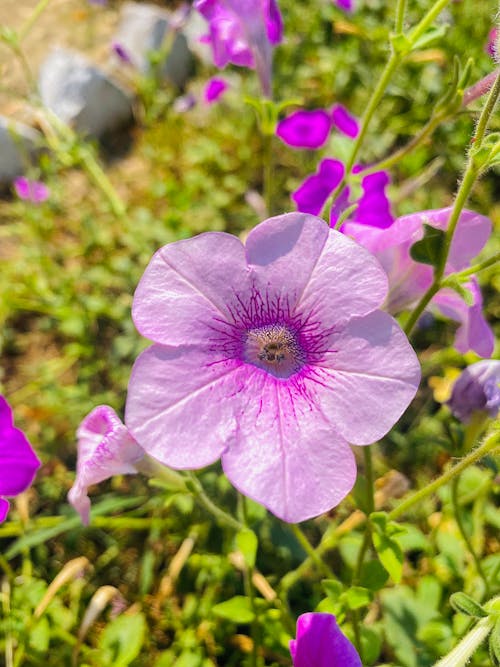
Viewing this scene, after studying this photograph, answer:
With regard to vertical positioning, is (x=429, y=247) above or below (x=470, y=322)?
above

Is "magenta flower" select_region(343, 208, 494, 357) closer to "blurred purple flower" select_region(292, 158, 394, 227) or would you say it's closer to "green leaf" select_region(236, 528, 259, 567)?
"blurred purple flower" select_region(292, 158, 394, 227)

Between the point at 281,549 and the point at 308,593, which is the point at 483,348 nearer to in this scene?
the point at 281,549

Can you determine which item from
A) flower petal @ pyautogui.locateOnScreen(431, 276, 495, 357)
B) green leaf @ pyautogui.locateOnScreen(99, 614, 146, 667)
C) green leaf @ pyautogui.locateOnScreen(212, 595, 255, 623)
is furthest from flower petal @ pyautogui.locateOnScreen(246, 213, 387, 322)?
green leaf @ pyautogui.locateOnScreen(99, 614, 146, 667)

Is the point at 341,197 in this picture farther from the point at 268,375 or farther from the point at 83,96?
the point at 83,96

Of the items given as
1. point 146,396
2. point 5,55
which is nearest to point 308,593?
point 146,396

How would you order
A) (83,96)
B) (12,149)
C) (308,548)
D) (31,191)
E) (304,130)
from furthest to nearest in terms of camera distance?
(83,96) → (12,149) → (31,191) → (304,130) → (308,548)

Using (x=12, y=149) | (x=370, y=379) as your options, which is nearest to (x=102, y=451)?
(x=370, y=379)
